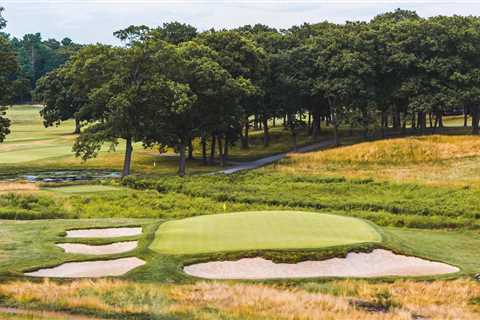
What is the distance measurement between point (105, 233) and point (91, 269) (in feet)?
24.4

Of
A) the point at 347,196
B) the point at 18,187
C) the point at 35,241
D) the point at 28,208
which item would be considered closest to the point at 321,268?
the point at 35,241

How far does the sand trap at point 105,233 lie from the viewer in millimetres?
33250

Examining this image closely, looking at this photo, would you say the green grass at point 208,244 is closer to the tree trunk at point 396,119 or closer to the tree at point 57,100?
the tree trunk at point 396,119

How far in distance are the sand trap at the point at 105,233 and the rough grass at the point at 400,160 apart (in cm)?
2911

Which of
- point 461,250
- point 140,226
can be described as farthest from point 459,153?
point 140,226

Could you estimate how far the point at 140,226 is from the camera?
35656 millimetres

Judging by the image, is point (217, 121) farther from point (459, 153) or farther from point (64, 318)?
point (64, 318)

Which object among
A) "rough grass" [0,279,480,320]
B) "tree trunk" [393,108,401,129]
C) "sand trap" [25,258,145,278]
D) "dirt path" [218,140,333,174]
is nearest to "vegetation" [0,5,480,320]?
"rough grass" [0,279,480,320]

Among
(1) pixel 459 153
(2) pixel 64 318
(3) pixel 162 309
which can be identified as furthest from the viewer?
(1) pixel 459 153

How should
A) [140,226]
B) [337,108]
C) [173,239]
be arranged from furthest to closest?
1. [337,108]
2. [140,226]
3. [173,239]

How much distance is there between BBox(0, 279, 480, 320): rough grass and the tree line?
40.2m

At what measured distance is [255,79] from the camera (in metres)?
82.9

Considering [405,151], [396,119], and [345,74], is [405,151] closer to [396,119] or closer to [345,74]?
[345,74]

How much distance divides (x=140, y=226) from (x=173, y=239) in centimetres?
581
